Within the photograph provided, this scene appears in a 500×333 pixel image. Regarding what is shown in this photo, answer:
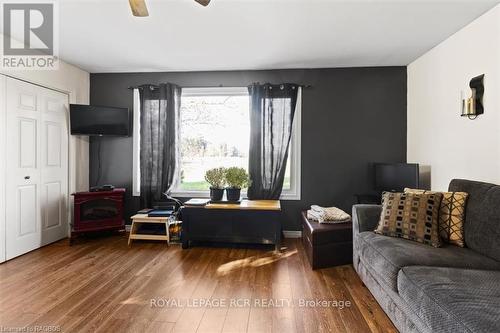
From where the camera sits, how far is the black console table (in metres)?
3.36

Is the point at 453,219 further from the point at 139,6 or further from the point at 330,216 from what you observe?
the point at 139,6

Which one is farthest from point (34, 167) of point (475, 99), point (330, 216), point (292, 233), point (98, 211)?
point (475, 99)

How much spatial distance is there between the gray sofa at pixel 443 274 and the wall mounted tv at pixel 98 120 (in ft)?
11.3

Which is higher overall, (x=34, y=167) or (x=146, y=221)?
(x=34, y=167)

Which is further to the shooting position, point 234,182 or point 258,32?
point 234,182

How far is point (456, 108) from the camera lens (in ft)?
9.12

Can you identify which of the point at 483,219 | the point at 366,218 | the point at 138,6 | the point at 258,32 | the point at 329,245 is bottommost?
the point at 329,245

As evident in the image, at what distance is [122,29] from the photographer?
9.00ft

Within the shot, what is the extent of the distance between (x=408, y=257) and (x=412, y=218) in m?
0.52

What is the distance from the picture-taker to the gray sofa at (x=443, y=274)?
129 cm

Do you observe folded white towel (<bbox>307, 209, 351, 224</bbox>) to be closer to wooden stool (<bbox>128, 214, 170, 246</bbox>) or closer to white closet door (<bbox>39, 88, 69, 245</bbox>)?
wooden stool (<bbox>128, 214, 170, 246</bbox>)

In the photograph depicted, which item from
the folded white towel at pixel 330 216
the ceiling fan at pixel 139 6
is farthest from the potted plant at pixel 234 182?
the ceiling fan at pixel 139 6

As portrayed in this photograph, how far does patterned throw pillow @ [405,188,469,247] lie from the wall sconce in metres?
0.82

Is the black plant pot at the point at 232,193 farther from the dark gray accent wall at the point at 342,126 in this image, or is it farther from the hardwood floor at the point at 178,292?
the dark gray accent wall at the point at 342,126
